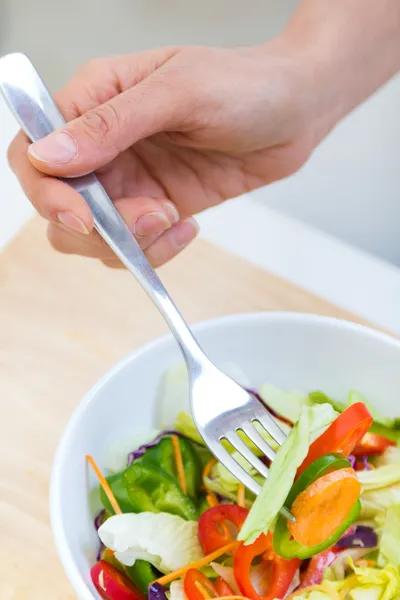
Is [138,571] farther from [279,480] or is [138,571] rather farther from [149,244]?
[149,244]

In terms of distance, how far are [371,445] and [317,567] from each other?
15 centimetres

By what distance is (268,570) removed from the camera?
2.35ft

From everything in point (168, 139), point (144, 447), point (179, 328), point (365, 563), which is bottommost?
point (365, 563)

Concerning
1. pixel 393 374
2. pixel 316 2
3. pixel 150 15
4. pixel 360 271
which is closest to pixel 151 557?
pixel 393 374

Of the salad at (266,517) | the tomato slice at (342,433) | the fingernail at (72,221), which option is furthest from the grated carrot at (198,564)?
the fingernail at (72,221)

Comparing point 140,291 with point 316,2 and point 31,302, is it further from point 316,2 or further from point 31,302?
point 316,2

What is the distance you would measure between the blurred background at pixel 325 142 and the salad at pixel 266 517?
0.79m

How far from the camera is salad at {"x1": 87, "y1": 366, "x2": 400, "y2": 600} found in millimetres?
664

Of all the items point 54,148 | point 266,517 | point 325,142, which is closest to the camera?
point 266,517

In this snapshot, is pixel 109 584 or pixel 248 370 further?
pixel 248 370

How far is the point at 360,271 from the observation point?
1.07 meters

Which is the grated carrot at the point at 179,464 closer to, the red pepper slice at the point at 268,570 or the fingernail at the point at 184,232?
the red pepper slice at the point at 268,570

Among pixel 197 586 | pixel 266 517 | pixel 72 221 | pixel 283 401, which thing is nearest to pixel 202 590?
pixel 197 586

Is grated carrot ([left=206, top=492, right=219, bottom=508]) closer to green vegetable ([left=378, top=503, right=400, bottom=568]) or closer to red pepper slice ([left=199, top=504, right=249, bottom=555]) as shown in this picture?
red pepper slice ([left=199, top=504, right=249, bottom=555])
